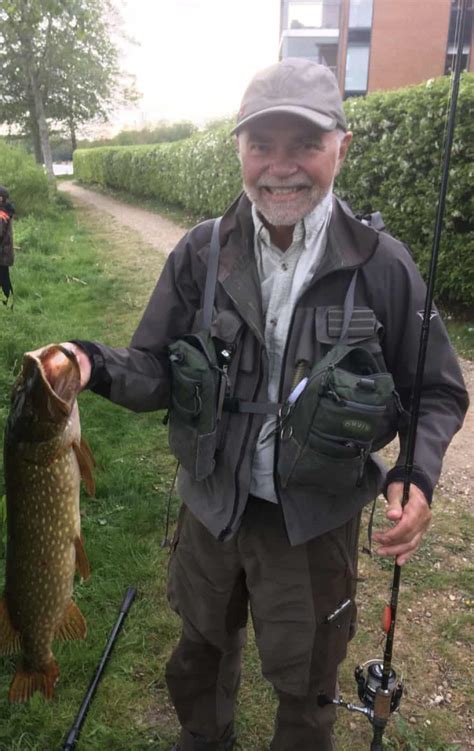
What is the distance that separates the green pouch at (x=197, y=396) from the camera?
1.86 meters

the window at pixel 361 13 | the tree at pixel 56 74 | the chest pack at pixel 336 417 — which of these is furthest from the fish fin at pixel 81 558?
the tree at pixel 56 74

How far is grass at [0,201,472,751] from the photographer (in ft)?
8.56

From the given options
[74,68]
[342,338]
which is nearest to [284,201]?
[342,338]

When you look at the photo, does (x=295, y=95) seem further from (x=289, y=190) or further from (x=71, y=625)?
(x=71, y=625)

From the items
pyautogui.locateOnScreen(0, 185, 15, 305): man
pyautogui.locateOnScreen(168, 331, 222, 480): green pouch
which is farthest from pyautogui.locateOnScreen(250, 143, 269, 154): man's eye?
pyautogui.locateOnScreen(0, 185, 15, 305): man

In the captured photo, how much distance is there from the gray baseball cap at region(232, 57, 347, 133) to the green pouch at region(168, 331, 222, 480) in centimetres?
69

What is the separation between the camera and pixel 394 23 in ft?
80.0

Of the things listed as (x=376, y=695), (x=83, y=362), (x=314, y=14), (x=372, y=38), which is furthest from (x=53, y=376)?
(x=314, y=14)

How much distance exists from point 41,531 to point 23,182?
716 inches

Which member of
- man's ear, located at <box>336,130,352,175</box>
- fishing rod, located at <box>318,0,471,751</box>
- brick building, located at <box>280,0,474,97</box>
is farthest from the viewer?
brick building, located at <box>280,0,474,97</box>

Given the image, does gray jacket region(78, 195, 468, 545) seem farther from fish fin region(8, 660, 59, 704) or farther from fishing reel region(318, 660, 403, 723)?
fish fin region(8, 660, 59, 704)

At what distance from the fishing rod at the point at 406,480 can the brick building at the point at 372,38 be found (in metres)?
25.7

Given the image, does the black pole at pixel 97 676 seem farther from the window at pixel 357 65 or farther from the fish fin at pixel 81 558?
the window at pixel 357 65

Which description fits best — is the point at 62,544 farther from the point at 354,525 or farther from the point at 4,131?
the point at 4,131
